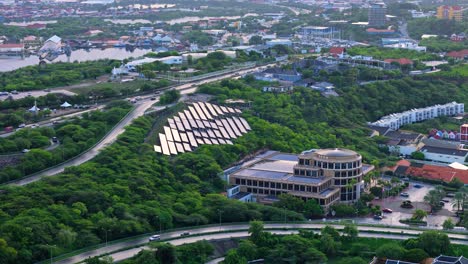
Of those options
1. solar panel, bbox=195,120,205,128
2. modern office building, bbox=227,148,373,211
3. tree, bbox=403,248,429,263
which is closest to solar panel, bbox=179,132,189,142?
solar panel, bbox=195,120,205,128

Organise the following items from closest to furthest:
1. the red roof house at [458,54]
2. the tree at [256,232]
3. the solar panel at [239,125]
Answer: the tree at [256,232] < the solar panel at [239,125] < the red roof house at [458,54]

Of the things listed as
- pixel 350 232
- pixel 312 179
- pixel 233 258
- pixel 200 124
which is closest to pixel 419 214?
pixel 350 232

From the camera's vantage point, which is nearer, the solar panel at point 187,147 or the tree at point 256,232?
the tree at point 256,232

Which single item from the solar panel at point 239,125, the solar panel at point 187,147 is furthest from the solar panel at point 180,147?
the solar panel at point 239,125

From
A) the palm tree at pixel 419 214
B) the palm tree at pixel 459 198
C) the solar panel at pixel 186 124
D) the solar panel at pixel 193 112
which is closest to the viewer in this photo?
the palm tree at pixel 419 214

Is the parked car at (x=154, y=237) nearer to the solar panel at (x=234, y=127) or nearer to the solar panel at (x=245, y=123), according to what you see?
the solar panel at (x=234, y=127)

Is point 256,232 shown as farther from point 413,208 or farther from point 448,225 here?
point 413,208
